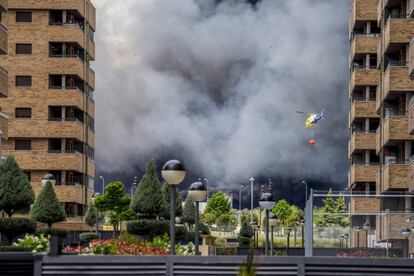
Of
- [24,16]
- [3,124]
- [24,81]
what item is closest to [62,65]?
[24,81]

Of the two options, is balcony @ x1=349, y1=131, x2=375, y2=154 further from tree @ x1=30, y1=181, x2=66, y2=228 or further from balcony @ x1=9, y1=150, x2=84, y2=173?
tree @ x1=30, y1=181, x2=66, y2=228

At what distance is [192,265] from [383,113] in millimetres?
56610

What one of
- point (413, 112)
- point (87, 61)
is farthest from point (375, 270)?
point (87, 61)

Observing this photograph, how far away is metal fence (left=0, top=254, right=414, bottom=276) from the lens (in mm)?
13688

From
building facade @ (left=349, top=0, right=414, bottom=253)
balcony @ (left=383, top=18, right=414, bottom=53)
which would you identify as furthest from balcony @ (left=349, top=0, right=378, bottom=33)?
balcony @ (left=383, top=18, right=414, bottom=53)

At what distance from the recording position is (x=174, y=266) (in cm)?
1385

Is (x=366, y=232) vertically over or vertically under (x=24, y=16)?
under

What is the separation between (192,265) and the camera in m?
13.9

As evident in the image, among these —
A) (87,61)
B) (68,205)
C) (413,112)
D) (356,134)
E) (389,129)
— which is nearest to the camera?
(413,112)

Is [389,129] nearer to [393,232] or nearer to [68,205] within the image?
[393,232]

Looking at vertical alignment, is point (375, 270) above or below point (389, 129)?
below

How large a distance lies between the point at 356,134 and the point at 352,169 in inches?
112

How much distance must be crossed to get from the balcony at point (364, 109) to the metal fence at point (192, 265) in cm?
6918

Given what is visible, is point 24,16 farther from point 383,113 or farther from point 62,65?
point 383,113
